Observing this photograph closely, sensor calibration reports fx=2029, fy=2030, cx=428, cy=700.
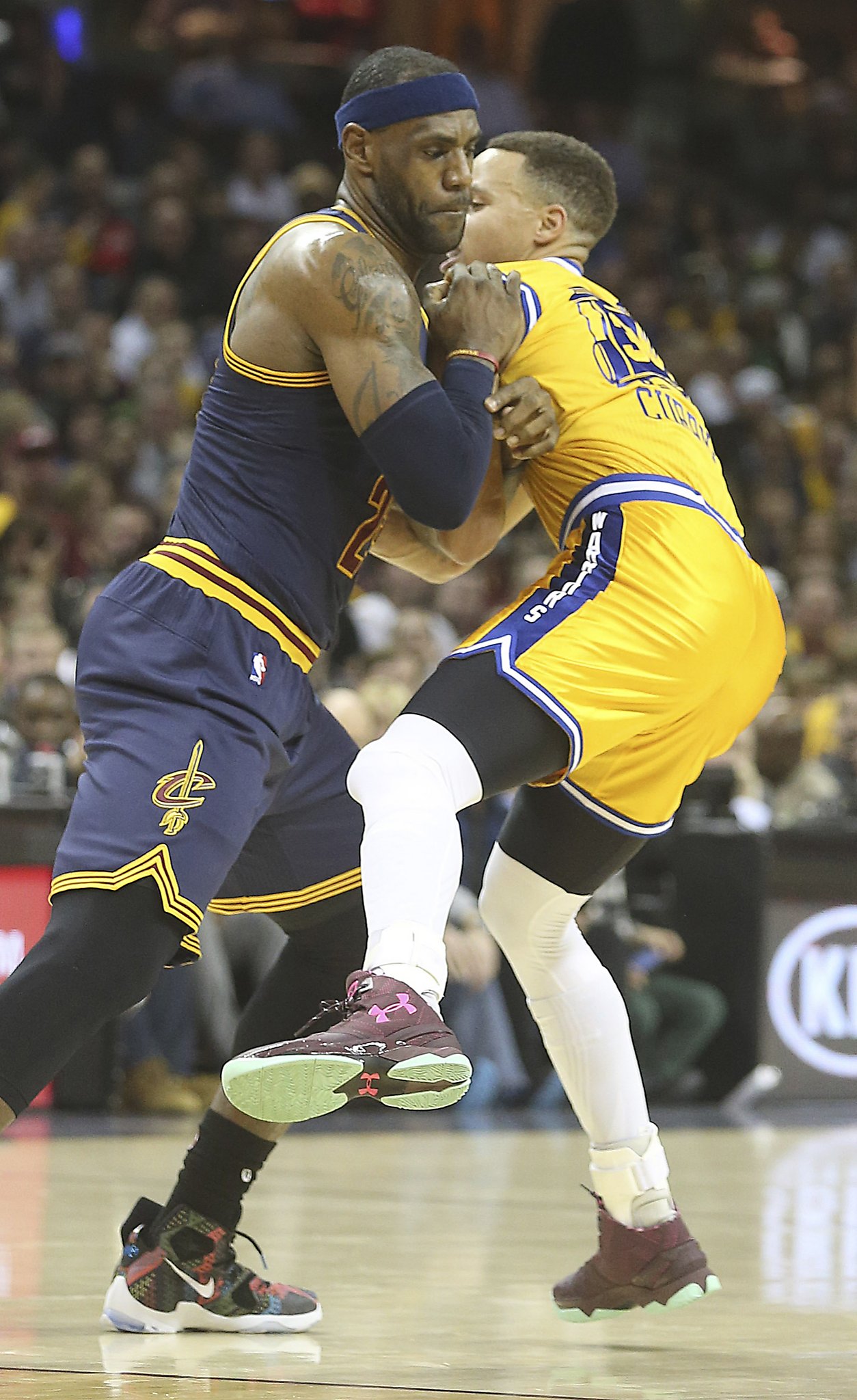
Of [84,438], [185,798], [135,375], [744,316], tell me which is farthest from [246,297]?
[744,316]

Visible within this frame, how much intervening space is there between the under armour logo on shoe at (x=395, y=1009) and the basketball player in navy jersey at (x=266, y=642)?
63 mm

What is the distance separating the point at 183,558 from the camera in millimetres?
3547

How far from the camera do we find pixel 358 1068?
116 inches

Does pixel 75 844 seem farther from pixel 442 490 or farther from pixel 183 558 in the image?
pixel 442 490

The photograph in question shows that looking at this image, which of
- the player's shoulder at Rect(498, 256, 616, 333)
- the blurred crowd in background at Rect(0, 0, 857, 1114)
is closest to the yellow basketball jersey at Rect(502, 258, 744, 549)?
the player's shoulder at Rect(498, 256, 616, 333)

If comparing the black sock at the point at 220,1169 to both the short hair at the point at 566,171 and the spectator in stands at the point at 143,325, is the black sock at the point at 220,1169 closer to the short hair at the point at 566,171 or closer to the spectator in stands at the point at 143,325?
the short hair at the point at 566,171

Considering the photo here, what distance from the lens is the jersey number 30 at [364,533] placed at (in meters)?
3.67

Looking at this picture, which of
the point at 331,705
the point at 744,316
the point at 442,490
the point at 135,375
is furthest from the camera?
the point at 744,316

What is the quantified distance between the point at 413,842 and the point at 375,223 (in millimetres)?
1111

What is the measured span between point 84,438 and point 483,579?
2282 millimetres

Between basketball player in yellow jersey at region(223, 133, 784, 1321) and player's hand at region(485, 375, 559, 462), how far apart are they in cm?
6

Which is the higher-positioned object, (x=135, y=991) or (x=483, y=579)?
(x=135, y=991)

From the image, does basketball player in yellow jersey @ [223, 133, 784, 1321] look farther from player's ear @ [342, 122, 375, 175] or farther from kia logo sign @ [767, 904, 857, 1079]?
kia logo sign @ [767, 904, 857, 1079]

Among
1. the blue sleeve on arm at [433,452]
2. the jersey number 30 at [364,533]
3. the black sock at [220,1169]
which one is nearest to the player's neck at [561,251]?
the jersey number 30 at [364,533]
